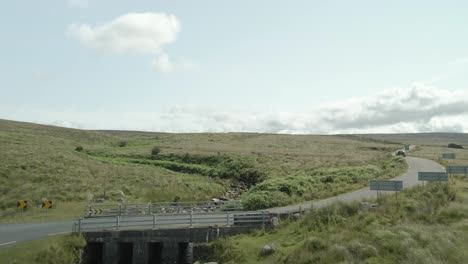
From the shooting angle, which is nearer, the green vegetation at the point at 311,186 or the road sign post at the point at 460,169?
the road sign post at the point at 460,169

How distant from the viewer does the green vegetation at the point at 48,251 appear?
60.9 feet

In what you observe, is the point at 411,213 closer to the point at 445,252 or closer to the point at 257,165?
the point at 445,252

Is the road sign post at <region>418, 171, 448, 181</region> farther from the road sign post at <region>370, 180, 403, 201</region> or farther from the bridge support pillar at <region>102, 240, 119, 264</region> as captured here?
the bridge support pillar at <region>102, 240, 119, 264</region>

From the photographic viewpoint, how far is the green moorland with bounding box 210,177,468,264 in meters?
15.3

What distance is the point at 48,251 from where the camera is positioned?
19125mm

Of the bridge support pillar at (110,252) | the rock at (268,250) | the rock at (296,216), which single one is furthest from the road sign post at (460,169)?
the bridge support pillar at (110,252)

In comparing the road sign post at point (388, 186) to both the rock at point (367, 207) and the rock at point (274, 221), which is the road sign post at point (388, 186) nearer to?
the rock at point (367, 207)

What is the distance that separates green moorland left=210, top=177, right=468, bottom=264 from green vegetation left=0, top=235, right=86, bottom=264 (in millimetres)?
7013

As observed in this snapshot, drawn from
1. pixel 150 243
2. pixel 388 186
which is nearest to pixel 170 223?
pixel 150 243

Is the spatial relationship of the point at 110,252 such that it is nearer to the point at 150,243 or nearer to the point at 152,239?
the point at 150,243

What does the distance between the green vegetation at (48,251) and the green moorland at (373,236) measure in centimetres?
701

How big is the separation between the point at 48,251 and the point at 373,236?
14.8 m

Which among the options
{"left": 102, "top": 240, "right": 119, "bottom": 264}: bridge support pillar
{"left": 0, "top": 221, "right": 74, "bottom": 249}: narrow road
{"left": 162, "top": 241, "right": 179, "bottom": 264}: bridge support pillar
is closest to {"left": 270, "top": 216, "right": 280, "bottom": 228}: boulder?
{"left": 162, "top": 241, "right": 179, "bottom": 264}: bridge support pillar

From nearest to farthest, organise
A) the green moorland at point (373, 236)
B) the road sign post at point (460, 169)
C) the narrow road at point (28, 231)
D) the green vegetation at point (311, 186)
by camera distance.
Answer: the green moorland at point (373, 236)
the narrow road at point (28, 231)
the road sign post at point (460, 169)
the green vegetation at point (311, 186)
